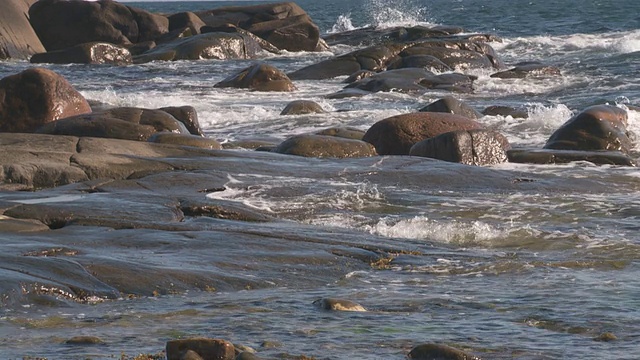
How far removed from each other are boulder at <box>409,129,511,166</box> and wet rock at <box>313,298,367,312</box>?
6.69m

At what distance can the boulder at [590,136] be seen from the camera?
14.5m

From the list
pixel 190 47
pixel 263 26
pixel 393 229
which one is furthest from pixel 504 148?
pixel 263 26

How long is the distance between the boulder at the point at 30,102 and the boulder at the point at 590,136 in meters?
6.08

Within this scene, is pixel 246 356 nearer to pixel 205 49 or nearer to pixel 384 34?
pixel 205 49

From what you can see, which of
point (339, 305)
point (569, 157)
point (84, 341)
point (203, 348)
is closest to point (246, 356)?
point (203, 348)

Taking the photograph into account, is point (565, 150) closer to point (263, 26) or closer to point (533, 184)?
point (533, 184)

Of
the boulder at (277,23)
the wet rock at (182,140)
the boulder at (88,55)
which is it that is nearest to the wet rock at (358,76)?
the boulder at (88,55)

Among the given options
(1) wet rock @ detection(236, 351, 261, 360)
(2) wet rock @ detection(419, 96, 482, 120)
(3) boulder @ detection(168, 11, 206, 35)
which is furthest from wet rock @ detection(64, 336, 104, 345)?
(3) boulder @ detection(168, 11, 206, 35)

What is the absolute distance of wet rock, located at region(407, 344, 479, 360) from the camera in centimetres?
554

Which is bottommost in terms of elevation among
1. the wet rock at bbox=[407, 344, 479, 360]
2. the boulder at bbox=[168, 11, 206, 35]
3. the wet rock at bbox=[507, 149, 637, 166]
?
the wet rock at bbox=[507, 149, 637, 166]

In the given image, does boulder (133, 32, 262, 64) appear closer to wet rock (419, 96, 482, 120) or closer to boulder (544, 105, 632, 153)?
wet rock (419, 96, 482, 120)

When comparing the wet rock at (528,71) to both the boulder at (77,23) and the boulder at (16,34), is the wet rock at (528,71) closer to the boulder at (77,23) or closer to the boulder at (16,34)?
the boulder at (77,23)

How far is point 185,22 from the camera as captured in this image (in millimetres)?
34812

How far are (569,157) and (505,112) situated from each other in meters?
5.27
